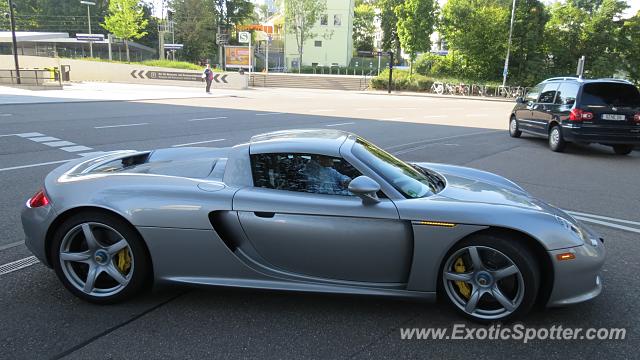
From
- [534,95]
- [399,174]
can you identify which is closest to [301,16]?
[534,95]

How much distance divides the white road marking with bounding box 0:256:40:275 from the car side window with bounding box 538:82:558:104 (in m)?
11.2

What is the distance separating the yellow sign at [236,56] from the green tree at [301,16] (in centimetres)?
1231

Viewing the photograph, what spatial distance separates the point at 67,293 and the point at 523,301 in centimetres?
320

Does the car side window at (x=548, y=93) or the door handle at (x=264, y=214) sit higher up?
the car side window at (x=548, y=93)

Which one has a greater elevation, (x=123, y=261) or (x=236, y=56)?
(x=236, y=56)

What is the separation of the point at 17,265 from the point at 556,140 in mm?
10874

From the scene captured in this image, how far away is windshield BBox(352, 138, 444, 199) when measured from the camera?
11.1 ft

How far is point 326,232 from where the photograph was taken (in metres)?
3.11

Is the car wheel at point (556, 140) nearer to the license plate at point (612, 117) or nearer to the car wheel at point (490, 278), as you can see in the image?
the license plate at point (612, 117)

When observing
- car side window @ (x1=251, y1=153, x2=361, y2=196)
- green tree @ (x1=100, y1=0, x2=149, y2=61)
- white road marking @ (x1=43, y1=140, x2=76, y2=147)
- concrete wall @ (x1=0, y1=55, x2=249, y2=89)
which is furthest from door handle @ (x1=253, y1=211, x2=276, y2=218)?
green tree @ (x1=100, y1=0, x2=149, y2=61)

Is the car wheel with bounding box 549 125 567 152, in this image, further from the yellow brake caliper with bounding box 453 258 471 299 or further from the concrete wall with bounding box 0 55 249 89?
the concrete wall with bounding box 0 55 249 89

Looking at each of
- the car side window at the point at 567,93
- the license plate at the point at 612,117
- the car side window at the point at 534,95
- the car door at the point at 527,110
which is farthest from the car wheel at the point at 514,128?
the license plate at the point at 612,117

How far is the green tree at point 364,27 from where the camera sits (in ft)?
267

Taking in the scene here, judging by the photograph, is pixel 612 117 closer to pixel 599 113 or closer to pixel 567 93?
pixel 599 113
